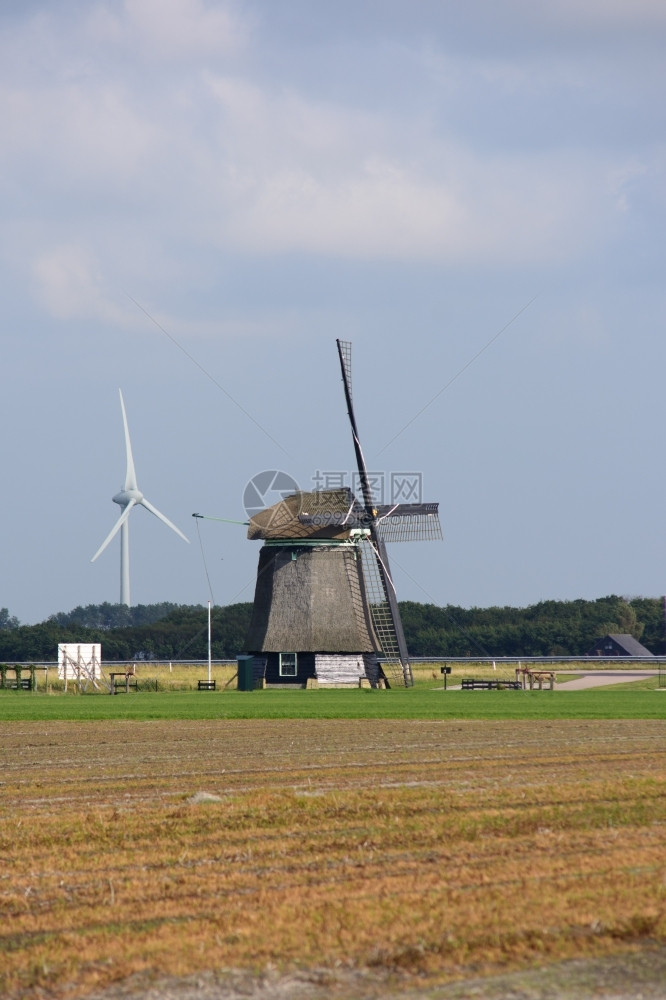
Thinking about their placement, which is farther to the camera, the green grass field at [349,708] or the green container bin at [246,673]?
the green container bin at [246,673]

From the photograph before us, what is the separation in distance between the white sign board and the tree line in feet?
194

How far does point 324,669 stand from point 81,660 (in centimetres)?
1327

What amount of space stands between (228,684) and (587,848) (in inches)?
2487

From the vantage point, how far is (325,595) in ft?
227

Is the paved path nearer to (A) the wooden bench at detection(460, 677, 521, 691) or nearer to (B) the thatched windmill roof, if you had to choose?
(A) the wooden bench at detection(460, 677, 521, 691)

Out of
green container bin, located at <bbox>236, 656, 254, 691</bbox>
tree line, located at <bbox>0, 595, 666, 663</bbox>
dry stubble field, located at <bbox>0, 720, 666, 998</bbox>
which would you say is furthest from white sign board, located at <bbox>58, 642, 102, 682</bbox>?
tree line, located at <bbox>0, 595, 666, 663</bbox>

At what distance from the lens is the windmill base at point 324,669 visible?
69.1m

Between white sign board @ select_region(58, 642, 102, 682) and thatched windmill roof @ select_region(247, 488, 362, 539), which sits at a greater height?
thatched windmill roof @ select_region(247, 488, 362, 539)

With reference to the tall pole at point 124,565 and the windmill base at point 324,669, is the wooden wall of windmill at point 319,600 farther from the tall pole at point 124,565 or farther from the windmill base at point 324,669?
the tall pole at point 124,565

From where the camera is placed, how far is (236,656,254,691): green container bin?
69.5 m

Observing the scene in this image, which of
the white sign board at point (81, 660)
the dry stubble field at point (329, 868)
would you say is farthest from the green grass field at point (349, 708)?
the dry stubble field at point (329, 868)

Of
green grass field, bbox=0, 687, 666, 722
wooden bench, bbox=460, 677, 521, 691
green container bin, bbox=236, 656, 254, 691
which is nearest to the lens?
green grass field, bbox=0, 687, 666, 722

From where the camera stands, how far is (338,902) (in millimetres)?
9562

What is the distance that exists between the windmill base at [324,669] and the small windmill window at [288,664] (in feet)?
0.54
